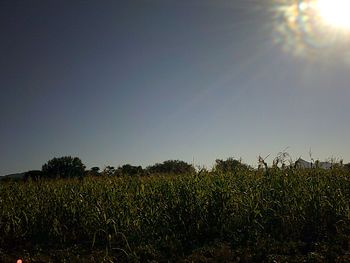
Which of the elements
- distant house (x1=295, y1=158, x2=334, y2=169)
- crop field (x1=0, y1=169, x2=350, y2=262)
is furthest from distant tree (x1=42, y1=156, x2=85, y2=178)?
distant house (x1=295, y1=158, x2=334, y2=169)

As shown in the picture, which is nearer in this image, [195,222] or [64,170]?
[195,222]

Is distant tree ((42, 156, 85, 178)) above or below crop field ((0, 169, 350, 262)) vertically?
above

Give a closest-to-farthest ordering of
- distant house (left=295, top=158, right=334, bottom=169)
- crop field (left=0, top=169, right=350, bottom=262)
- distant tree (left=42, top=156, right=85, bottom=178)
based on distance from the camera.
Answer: crop field (left=0, top=169, right=350, bottom=262) → distant house (left=295, top=158, right=334, bottom=169) → distant tree (left=42, top=156, right=85, bottom=178)

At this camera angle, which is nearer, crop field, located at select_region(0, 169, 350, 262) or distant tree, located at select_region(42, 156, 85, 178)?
crop field, located at select_region(0, 169, 350, 262)

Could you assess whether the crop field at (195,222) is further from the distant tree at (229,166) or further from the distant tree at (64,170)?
the distant tree at (64,170)

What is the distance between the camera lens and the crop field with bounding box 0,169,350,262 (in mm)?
5539

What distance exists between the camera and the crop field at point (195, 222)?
18.2ft

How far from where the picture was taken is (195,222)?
6.45m

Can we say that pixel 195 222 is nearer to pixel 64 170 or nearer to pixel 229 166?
pixel 229 166

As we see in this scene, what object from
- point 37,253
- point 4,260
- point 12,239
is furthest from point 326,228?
point 12,239

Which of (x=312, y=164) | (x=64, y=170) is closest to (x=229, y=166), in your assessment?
(x=312, y=164)

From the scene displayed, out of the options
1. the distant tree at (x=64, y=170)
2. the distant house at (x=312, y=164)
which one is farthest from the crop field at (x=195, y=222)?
the distant tree at (x=64, y=170)

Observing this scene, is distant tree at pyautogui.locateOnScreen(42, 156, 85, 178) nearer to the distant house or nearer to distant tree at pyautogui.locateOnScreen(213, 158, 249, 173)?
distant tree at pyautogui.locateOnScreen(213, 158, 249, 173)

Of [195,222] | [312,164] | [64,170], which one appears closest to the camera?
[195,222]
